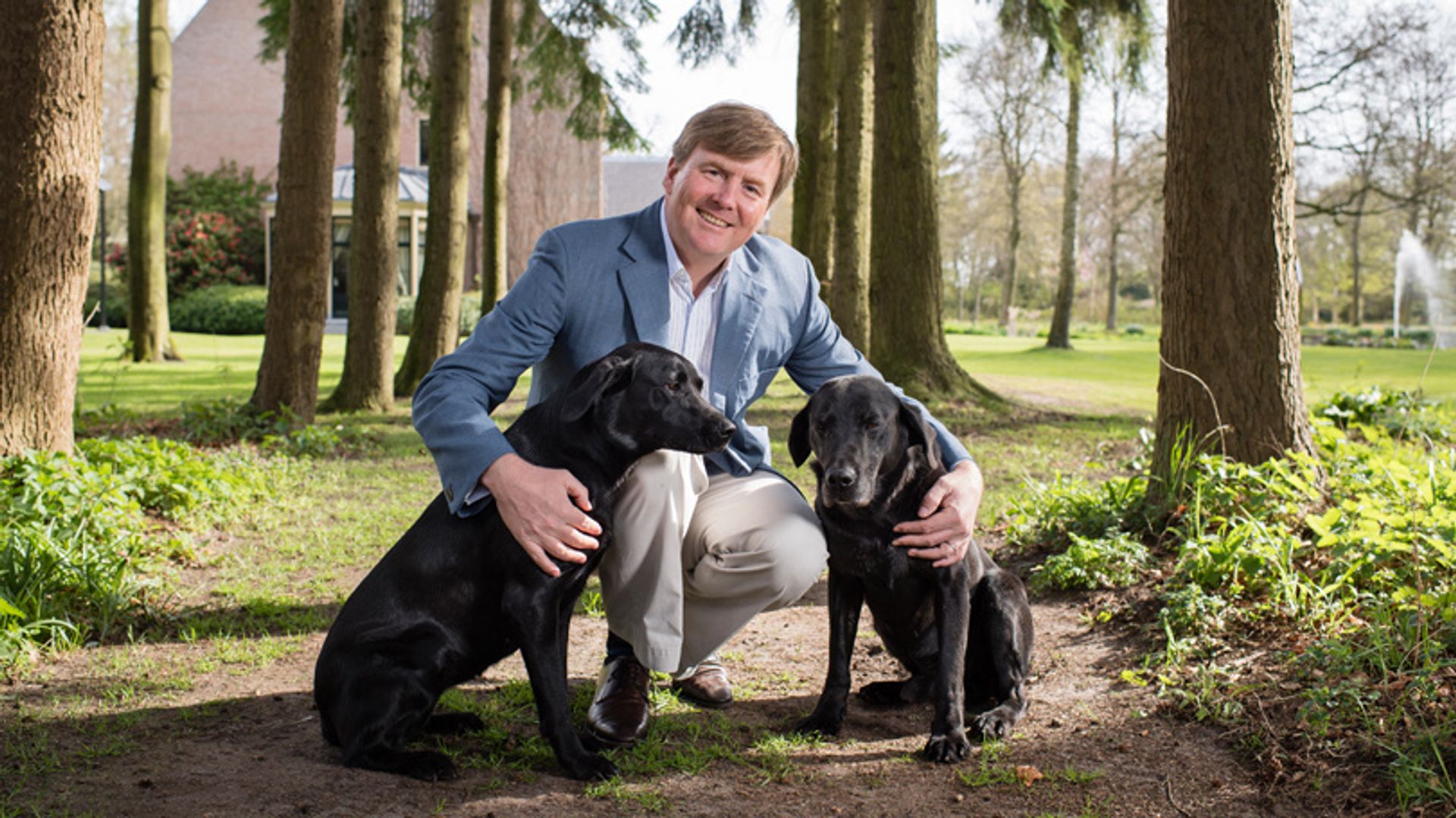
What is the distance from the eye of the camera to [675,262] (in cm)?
380

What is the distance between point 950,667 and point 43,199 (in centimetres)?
522

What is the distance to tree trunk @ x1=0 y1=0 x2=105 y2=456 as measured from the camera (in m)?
5.82

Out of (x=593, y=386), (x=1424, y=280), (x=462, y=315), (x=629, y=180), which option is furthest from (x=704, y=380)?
(x=1424, y=280)

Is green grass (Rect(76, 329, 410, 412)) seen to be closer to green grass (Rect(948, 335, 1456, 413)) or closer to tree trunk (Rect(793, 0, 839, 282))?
tree trunk (Rect(793, 0, 839, 282))

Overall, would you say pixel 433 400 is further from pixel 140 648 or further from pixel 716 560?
pixel 140 648

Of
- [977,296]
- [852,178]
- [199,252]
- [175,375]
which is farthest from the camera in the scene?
[977,296]

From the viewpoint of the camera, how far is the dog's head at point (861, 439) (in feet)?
10.7

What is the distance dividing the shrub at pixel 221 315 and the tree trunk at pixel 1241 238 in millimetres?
24643

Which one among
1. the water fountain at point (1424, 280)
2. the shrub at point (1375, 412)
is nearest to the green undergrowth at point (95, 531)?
the shrub at point (1375, 412)

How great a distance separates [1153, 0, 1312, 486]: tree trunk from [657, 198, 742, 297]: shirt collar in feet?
9.40

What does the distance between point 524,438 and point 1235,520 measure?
3.29 m


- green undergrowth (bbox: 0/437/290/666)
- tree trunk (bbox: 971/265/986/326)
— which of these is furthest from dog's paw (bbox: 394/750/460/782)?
tree trunk (bbox: 971/265/986/326)

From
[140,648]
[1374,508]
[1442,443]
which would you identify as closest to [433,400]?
[140,648]

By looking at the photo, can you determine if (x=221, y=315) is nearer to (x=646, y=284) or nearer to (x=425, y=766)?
(x=646, y=284)
